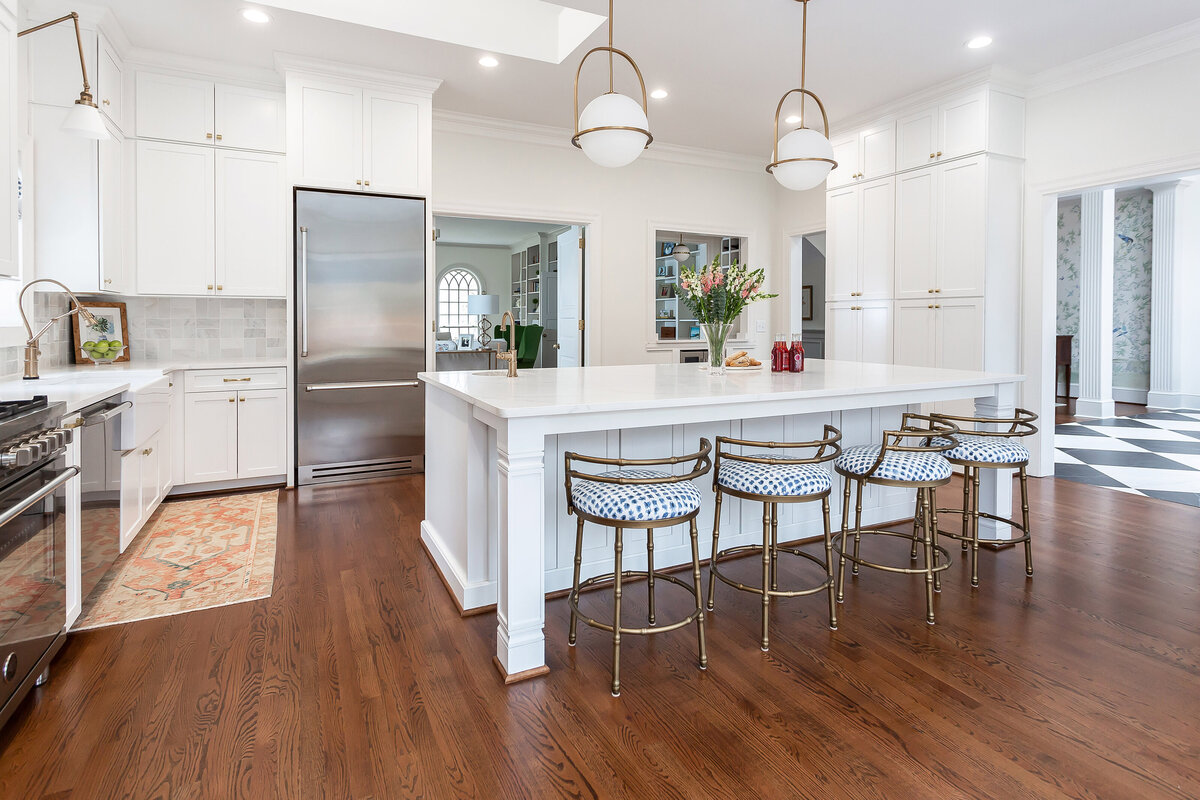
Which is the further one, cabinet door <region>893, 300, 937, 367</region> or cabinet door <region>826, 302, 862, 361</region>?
cabinet door <region>826, 302, 862, 361</region>

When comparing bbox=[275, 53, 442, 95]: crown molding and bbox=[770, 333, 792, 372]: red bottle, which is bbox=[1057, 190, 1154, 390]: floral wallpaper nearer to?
bbox=[770, 333, 792, 372]: red bottle

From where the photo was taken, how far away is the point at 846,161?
5574mm

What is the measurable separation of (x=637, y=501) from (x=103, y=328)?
399 cm

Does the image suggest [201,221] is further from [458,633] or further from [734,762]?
[734,762]

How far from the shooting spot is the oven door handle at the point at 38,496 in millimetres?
1651

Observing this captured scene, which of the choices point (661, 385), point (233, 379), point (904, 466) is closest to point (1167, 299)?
point (904, 466)

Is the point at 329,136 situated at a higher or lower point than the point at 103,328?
higher

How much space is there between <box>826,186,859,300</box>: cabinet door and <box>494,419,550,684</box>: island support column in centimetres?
437

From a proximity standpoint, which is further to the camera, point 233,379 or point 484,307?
point 484,307

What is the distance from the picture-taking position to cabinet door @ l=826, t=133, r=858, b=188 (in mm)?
5492

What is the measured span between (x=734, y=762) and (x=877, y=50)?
424 cm

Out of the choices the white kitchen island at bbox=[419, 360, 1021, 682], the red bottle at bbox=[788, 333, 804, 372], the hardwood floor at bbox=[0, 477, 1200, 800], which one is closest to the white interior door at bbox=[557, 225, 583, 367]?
the white kitchen island at bbox=[419, 360, 1021, 682]

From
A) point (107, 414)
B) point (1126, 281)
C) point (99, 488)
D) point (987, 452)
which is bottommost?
point (99, 488)

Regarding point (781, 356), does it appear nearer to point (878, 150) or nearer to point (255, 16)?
point (878, 150)
